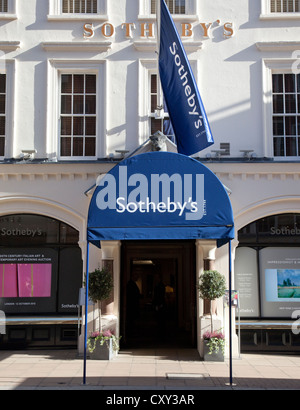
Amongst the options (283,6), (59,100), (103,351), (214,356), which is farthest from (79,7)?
(214,356)

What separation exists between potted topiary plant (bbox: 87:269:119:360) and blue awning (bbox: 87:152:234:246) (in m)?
2.63

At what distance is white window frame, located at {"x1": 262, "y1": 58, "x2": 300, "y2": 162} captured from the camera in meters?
12.4

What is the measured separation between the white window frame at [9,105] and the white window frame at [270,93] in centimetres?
626

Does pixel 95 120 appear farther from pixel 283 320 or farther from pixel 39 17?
pixel 283 320

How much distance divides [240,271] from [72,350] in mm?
4573

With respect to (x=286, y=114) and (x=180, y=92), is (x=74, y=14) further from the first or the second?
(x=286, y=114)

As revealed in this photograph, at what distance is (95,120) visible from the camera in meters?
12.9

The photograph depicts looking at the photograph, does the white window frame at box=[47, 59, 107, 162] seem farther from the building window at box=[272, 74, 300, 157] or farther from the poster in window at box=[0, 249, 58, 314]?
the building window at box=[272, 74, 300, 157]

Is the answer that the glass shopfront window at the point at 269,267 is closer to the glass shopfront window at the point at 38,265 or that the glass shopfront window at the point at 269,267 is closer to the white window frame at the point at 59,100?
the glass shopfront window at the point at 38,265

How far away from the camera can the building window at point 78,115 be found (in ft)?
42.0

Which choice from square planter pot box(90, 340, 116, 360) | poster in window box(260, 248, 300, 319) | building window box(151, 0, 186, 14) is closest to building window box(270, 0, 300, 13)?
building window box(151, 0, 186, 14)

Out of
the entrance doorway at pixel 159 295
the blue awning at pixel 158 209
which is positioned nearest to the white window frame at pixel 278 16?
the blue awning at pixel 158 209

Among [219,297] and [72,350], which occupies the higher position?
[219,297]
